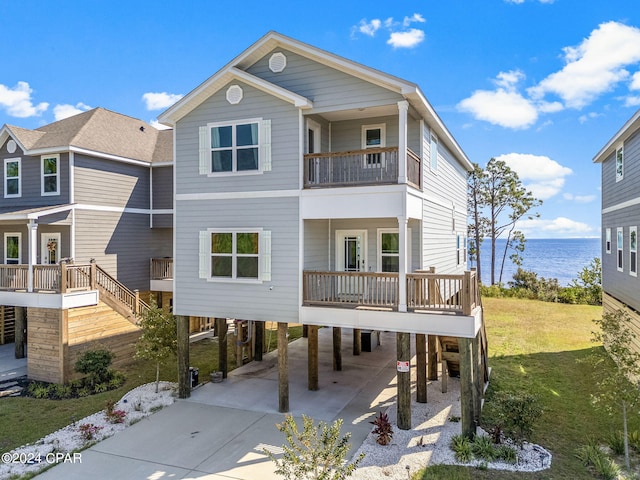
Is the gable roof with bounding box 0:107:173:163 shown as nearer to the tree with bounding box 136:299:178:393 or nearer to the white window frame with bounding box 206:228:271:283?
the tree with bounding box 136:299:178:393

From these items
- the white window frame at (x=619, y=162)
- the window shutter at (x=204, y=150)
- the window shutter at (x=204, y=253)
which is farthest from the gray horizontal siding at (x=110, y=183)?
the white window frame at (x=619, y=162)

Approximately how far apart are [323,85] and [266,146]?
7.69 feet

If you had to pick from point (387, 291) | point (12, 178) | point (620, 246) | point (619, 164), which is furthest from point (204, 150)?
point (620, 246)

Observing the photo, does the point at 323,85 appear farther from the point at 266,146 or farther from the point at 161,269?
the point at 161,269

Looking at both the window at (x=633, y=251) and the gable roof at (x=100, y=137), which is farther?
the gable roof at (x=100, y=137)

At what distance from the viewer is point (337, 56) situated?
11.6 metres

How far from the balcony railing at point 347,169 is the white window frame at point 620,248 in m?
9.16

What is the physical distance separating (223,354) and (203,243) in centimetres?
449

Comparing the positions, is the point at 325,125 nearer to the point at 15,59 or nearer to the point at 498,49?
the point at 498,49

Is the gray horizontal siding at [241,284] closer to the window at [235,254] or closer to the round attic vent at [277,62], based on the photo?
the window at [235,254]

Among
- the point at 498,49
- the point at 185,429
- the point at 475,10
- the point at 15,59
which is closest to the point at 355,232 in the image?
the point at 185,429

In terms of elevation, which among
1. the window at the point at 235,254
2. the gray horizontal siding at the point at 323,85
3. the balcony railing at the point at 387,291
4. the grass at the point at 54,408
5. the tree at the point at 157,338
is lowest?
the grass at the point at 54,408

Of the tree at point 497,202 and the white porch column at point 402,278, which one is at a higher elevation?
the tree at point 497,202

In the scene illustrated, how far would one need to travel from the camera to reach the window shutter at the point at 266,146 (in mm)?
12359
